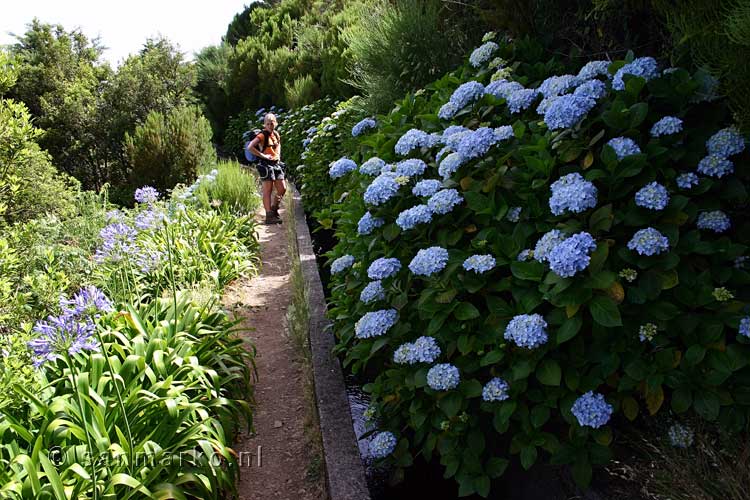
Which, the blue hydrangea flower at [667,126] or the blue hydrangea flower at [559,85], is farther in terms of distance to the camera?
the blue hydrangea flower at [559,85]

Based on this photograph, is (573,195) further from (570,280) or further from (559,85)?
(559,85)

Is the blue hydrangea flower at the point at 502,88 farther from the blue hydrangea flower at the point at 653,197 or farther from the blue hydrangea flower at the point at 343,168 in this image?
the blue hydrangea flower at the point at 343,168

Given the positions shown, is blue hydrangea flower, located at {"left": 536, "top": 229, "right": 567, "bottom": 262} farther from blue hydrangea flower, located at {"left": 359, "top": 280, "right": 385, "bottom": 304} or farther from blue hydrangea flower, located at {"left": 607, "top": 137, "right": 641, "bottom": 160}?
blue hydrangea flower, located at {"left": 359, "top": 280, "right": 385, "bottom": 304}

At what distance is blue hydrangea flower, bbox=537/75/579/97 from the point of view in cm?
264

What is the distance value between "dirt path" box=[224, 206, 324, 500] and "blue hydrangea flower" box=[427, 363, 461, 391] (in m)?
1.01

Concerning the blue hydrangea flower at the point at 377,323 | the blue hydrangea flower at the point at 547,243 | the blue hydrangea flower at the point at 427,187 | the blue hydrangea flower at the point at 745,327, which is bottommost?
the blue hydrangea flower at the point at 745,327

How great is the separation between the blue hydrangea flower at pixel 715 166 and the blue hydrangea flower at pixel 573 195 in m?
0.42

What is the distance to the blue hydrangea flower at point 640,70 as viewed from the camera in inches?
91.8

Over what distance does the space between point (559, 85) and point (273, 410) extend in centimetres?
257

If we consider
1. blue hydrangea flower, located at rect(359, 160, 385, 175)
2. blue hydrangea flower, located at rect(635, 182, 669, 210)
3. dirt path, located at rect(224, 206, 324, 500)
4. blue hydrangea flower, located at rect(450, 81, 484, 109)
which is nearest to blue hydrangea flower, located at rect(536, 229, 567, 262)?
blue hydrangea flower, located at rect(635, 182, 669, 210)

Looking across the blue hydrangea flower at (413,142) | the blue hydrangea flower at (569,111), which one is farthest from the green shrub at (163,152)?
the blue hydrangea flower at (569,111)

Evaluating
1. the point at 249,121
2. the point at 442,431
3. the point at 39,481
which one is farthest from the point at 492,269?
the point at 249,121

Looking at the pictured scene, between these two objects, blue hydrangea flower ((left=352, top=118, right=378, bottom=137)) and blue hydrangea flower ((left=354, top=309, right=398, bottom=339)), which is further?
blue hydrangea flower ((left=352, top=118, right=378, bottom=137))

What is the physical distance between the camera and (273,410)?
142 inches
